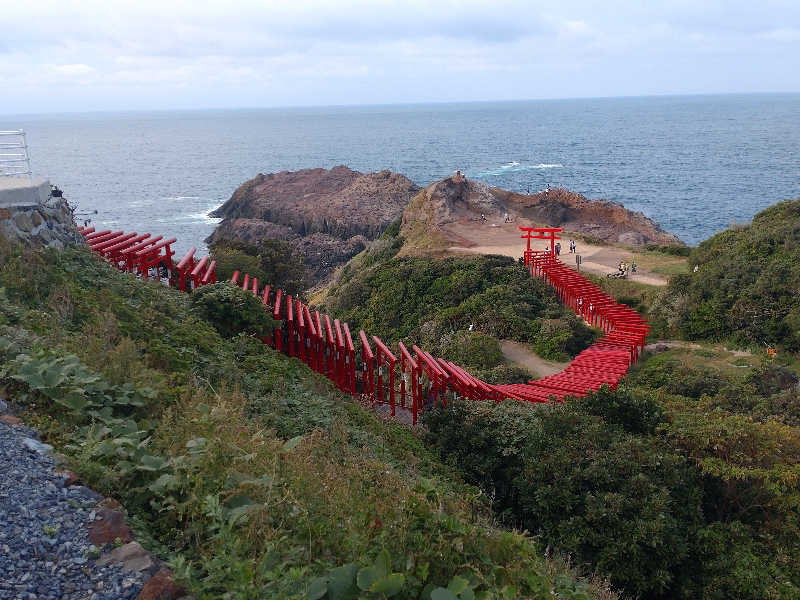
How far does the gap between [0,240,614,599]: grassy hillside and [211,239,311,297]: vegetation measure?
45.9 ft

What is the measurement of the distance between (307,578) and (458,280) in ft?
76.6

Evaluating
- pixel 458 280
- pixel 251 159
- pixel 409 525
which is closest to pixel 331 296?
pixel 458 280

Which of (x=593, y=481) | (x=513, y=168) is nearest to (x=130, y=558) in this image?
(x=593, y=481)

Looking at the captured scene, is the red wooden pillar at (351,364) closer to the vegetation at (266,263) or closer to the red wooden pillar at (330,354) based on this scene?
the red wooden pillar at (330,354)

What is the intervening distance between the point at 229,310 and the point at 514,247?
20.5 metres

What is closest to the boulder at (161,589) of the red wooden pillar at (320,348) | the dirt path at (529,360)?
the red wooden pillar at (320,348)

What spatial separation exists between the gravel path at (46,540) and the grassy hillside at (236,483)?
293mm

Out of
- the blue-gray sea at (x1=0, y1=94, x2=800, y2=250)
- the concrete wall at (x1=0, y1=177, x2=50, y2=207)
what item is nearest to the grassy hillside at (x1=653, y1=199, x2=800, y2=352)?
the concrete wall at (x1=0, y1=177, x2=50, y2=207)

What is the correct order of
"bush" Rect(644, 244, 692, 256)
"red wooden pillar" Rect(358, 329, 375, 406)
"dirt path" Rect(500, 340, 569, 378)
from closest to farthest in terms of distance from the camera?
1. "red wooden pillar" Rect(358, 329, 375, 406)
2. "dirt path" Rect(500, 340, 569, 378)
3. "bush" Rect(644, 244, 692, 256)

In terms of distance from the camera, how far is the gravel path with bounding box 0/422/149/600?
4.08 meters

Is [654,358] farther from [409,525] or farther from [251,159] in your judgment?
[251,159]

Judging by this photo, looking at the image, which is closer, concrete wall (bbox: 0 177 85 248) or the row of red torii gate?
concrete wall (bbox: 0 177 85 248)

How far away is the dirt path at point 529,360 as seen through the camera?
20078mm

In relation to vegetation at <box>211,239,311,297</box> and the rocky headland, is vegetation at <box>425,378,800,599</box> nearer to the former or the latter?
vegetation at <box>211,239,311,297</box>
